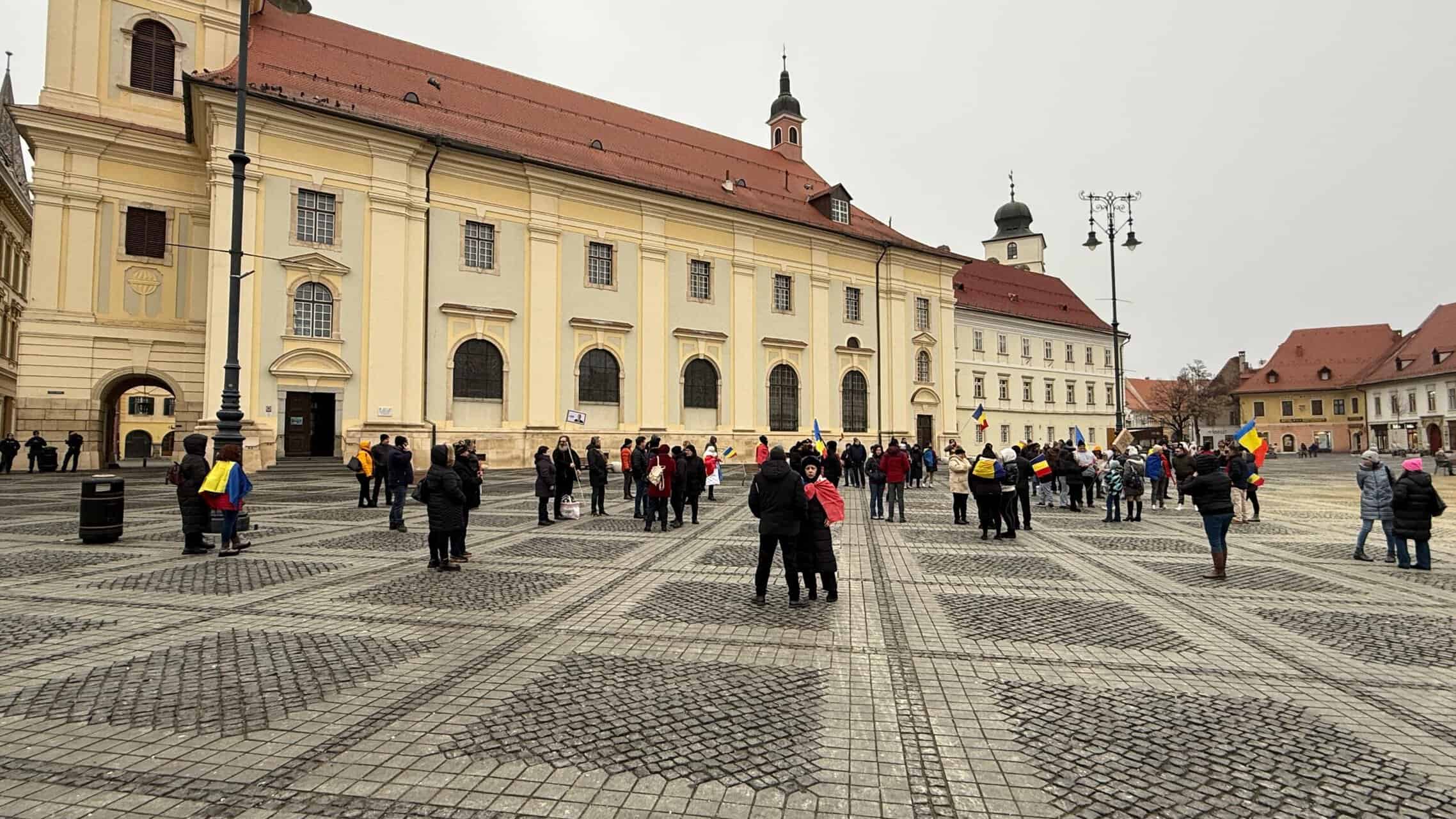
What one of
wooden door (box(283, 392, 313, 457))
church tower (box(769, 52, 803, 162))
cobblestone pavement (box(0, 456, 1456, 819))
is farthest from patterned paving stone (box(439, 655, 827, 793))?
church tower (box(769, 52, 803, 162))

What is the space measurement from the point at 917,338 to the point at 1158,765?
140 ft

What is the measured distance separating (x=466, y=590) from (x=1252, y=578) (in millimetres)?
9393

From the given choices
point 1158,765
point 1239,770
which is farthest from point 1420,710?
point 1158,765

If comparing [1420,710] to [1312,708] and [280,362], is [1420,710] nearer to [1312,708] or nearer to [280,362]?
[1312,708]

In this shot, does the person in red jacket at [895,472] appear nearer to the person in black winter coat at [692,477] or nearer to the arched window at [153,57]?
the person in black winter coat at [692,477]

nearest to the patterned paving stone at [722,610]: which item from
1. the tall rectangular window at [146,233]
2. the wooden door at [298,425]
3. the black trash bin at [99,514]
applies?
the black trash bin at [99,514]

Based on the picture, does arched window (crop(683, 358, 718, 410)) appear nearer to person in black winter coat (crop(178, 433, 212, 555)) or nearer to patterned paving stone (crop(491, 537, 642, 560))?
patterned paving stone (crop(491, 537, 642, 560))

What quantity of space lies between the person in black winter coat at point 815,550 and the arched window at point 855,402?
112ft

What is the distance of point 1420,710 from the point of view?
4.47 m

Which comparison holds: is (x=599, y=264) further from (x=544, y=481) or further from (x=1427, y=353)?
(x=1427, y=353)

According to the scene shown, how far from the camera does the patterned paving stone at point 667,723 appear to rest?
3.66 m

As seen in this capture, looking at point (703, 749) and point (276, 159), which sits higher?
point (276, 159)

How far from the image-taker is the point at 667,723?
4.21m

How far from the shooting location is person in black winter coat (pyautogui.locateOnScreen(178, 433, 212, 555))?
9656 millimetres
